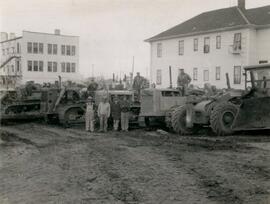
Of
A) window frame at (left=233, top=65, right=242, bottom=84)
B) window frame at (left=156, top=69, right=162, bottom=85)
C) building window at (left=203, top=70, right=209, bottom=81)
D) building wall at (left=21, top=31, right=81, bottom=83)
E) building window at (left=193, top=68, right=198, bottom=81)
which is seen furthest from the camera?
building wall at (left=21, top=31, right=81, bottom=83)

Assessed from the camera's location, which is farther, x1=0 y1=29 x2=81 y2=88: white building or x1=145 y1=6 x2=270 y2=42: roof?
x1=0 y1=29 x2=81 y2=88: white building

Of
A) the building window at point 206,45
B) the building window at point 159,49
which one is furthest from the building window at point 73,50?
the building window at point 206,45

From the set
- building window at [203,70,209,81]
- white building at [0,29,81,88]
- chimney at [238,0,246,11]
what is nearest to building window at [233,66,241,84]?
building window at [203,70,209,81]

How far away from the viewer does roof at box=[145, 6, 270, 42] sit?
4391cm

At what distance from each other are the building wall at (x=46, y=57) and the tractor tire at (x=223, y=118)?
176 ft

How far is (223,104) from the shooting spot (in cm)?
1683

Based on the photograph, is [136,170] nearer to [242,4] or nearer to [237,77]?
[237,77]

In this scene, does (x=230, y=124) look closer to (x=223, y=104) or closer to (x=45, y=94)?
(x=223, y=104)

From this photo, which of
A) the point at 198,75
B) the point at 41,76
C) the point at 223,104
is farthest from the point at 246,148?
the point at 41,76

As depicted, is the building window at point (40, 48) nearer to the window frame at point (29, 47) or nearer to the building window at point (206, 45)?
the window frame at point (29, 47)

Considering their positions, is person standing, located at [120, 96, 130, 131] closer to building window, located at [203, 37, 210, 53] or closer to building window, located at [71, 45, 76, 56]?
building window, located at [203, 37, 210, 53]

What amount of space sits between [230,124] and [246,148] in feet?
11.1

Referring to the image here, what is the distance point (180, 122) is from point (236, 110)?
2.05m

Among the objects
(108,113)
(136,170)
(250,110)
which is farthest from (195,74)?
(136,170)
